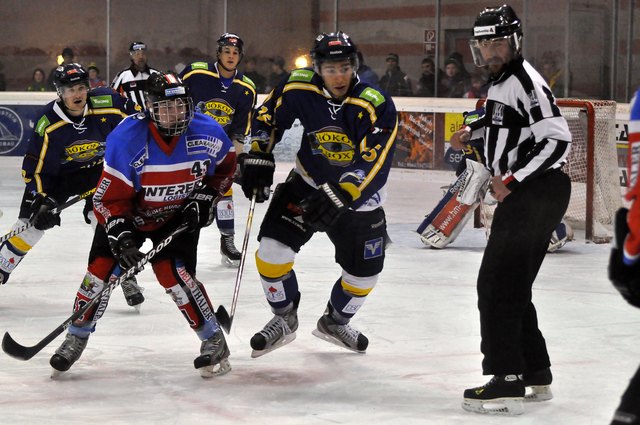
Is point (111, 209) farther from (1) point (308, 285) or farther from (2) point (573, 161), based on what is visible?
(2) point (573, 161)

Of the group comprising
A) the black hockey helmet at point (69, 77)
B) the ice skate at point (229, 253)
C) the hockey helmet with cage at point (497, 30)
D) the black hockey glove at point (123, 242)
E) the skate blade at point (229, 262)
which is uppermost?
the hockey helmet with cage at point (497, 30)

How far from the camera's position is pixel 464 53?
10.9 meters

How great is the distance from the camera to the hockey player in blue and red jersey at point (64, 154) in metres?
4.71

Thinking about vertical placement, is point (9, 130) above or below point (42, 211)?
below

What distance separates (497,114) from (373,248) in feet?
2.75

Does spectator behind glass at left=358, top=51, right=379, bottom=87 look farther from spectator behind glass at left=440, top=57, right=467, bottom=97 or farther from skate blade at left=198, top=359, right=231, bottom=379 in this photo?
skate blade at left=198, top=359, right=231, bottom=379

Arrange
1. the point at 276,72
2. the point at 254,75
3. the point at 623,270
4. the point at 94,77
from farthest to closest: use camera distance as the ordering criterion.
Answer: the point at 276,72, the point at 254,75, the point at 94,77, the point at 623,270

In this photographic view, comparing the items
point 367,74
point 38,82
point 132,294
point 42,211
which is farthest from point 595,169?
point 38,82

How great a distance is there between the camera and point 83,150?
489 centimetres

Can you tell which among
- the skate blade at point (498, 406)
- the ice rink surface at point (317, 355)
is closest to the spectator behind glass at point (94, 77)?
the ice rink surface at point (317, 355)

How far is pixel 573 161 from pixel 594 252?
0.97 metres

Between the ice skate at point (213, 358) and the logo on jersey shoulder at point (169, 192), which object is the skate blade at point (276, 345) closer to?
the ice skate at point (213, 358)

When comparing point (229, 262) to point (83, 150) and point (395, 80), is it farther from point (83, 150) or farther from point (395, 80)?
point (395, 80)

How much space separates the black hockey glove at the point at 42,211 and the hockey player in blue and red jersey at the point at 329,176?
3.99 ft
